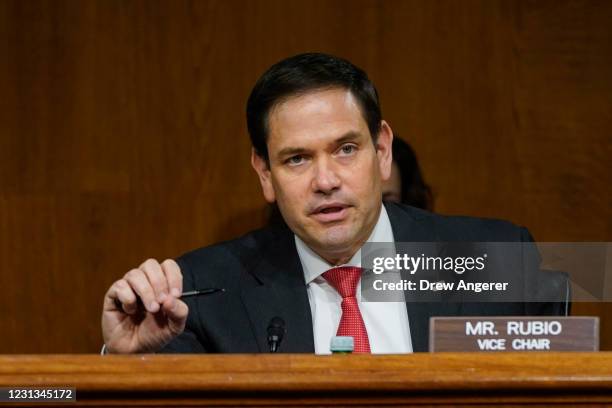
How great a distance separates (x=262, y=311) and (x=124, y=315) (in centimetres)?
39

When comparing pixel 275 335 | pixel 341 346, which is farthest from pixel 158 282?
pixel 341 346

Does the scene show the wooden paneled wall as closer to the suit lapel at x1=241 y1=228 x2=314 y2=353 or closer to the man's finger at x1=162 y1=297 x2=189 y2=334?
the suit lapel at x1=241 y1=228 x2=314 y2=353

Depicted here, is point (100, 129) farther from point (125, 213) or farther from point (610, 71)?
point (610, 71)

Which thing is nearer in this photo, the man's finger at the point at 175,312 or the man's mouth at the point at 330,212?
the man's finger at the point at 175,312

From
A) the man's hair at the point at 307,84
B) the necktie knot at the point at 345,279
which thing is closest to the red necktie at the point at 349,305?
the necktie knot at the point at 345,279

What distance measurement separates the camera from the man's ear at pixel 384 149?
2105mm

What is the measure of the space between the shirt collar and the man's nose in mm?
183

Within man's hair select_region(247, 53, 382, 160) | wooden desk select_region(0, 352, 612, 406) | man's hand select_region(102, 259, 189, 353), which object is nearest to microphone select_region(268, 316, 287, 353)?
man's hand select_region(102, 259, 189, 353)

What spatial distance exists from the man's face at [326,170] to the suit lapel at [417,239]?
15cm

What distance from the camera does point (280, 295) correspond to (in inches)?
76.9

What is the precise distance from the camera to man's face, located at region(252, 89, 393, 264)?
193 cm

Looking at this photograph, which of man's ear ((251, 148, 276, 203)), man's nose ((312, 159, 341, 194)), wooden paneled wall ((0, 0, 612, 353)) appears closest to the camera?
man's nose ((312, 159, 341, 194))

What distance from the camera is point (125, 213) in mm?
2809

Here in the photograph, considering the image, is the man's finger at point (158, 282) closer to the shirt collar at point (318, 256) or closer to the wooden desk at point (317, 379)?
the wooden desk at point (317, 379)
